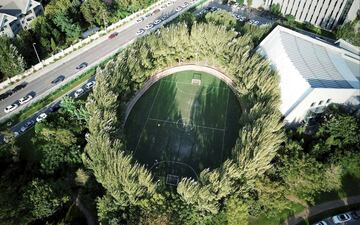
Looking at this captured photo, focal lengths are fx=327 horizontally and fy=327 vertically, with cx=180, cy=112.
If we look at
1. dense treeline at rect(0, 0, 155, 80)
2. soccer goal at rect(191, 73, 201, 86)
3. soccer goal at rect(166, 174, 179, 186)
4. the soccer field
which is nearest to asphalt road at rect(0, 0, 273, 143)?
dense treeline at rect(0, 0, 155, 80)

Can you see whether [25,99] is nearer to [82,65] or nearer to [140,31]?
[82,65]

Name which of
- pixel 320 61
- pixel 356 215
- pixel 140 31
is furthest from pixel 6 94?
pixel 356 215

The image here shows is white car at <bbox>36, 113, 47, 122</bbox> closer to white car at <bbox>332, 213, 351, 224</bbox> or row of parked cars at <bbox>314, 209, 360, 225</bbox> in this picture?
row of parked cars at <bbox>314, 209, 360, 225</bbox>

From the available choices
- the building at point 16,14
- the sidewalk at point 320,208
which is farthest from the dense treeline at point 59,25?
the sidewalk at point 320,208

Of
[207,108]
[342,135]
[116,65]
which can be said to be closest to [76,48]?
[116,65]

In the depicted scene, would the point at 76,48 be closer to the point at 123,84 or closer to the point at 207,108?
the point at 123,84

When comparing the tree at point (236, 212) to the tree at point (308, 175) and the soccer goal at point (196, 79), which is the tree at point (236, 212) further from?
the soccer goal at point (196, 79)
